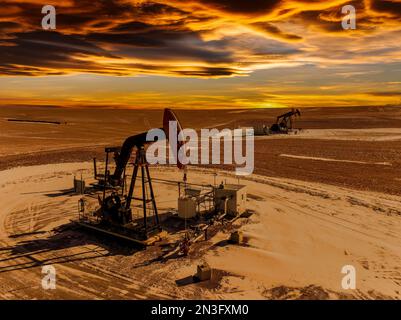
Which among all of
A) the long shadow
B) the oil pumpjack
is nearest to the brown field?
the long shadow

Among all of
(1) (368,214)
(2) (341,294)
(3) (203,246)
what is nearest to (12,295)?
(3) (203,246)

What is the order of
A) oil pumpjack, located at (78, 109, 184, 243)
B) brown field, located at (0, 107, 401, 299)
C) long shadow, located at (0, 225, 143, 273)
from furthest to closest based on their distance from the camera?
1. oil pumpjack, located at (78, 109, 184, 243)
2. long shadow, located at (0, 225, 143, 273)
3. brown field, located at (0, 107, 401, 299)

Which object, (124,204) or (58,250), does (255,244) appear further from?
(58,250)

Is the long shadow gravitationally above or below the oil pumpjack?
below

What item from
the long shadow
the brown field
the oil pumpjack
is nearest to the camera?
the brown field

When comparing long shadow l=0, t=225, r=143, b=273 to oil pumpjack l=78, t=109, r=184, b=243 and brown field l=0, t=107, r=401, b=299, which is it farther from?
oil pumpjack l=78, t=109, r=184, b=243

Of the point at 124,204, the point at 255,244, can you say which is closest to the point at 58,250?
the point at 124,204

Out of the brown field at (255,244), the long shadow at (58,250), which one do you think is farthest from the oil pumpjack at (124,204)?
the brown field at (255,244)

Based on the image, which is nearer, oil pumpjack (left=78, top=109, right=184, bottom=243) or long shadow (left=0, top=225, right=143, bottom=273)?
long shadow (left=0, top=225, right=143, bottom=273)
